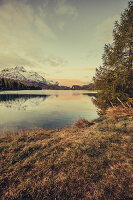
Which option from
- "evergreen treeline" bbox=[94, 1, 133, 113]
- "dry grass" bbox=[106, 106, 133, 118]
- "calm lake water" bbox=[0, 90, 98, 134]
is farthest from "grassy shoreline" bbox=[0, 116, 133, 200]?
"calm lake water" bbox=[0, 90, 98, 134]

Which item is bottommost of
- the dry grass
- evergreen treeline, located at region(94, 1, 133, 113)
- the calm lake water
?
the calm lake water

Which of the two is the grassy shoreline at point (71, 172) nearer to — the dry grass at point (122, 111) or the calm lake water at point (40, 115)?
the dry grass at point (122, 111)

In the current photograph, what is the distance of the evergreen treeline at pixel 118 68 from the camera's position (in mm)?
10635

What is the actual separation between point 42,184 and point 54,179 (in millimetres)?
450

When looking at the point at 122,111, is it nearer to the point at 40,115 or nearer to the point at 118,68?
the point at 118,68

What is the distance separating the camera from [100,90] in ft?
45.2

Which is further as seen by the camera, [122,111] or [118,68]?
[118,68]

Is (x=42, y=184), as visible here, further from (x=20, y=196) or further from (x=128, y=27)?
(x=128, y=27)

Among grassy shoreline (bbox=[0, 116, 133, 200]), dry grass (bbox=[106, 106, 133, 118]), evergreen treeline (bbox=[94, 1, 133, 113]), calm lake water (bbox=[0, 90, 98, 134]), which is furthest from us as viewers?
calm lake water (bbox=[0, 90, 98, 134])

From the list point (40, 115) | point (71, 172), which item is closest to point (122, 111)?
point (71, 172)

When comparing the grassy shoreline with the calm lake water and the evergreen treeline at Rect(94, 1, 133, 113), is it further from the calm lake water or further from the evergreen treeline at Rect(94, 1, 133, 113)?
the calm lake water

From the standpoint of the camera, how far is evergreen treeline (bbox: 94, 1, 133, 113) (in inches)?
419

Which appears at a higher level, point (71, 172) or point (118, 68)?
point (118, 68)

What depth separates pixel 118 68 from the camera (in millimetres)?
12305
